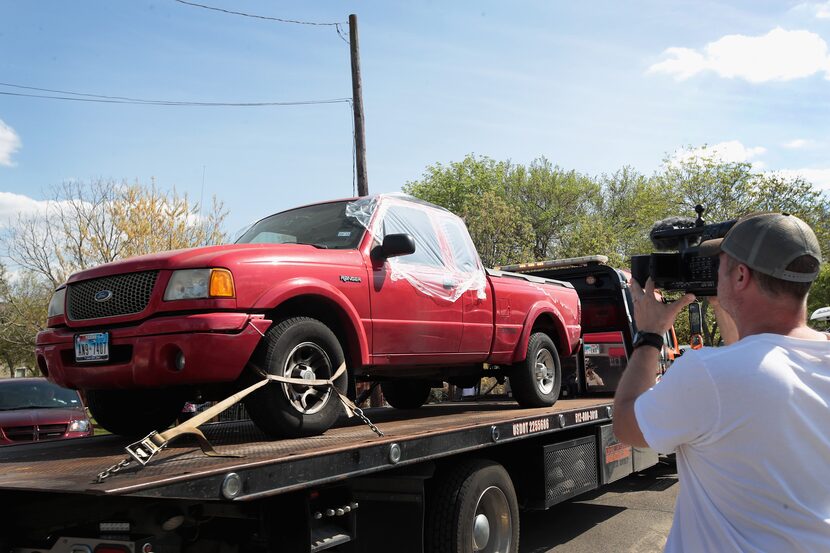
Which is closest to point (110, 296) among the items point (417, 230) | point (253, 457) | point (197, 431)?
point (197, 431)

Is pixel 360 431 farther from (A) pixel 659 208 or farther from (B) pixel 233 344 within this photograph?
(A) pixel 659 208

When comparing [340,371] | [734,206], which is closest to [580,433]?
[340,371]

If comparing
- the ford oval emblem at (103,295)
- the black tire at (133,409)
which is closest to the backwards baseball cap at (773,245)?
the ford oval emblem at (103,295)

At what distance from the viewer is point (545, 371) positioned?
22.5 ft

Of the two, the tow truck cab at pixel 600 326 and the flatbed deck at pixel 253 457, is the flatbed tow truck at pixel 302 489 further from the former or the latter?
the tow truck cab at pixel 600 326

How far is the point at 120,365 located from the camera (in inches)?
152

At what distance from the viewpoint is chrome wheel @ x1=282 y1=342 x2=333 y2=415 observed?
161 inches

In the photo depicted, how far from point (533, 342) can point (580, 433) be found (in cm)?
90

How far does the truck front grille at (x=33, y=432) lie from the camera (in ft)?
30.4

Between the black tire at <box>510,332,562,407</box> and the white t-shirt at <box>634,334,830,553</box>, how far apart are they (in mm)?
4688

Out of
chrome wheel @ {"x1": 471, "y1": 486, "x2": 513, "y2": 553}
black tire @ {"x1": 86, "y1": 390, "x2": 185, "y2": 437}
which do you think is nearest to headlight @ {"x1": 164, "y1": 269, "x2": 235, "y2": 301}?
black tire @ {"x1": 86, "y1": 390, "x2": 185, "y2": 437}

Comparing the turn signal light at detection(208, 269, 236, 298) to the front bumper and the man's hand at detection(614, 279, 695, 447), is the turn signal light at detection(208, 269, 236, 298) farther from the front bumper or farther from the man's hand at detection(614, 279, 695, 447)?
the man's hand at detection(614, 279, 695, 447)

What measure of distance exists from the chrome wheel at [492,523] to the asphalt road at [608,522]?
1331 mm

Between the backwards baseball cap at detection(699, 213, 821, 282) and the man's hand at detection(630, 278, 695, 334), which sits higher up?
the backwards baseball cap at detection(699, 213, 821, 282)
